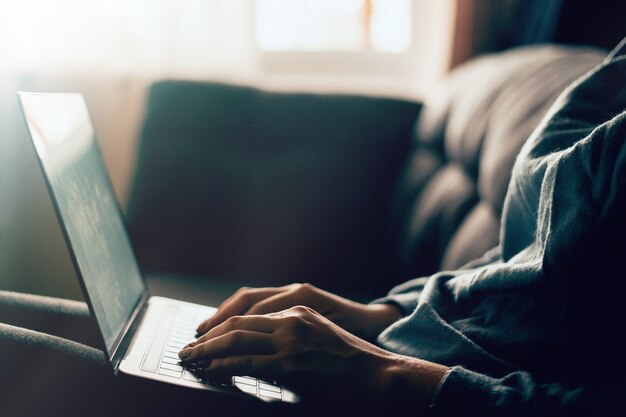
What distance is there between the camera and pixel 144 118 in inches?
64.3

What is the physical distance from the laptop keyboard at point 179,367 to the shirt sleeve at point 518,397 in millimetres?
152

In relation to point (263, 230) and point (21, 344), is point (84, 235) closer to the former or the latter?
point (21, 344)

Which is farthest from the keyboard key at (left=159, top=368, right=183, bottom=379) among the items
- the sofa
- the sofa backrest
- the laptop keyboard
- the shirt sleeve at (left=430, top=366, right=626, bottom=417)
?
the sofa

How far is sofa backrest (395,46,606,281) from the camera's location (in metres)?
1.03

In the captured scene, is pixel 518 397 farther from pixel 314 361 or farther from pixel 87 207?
pixel 87 207

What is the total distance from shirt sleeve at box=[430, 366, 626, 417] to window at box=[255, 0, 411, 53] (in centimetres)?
221

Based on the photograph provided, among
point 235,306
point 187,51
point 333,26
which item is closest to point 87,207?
point 235,306

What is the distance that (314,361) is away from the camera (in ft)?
1.73

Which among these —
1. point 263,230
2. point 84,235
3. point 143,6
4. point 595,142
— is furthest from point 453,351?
point 143,6

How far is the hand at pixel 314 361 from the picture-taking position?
0.52 m

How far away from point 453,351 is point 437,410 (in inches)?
3.9

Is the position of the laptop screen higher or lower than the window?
higher

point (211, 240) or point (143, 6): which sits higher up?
point (143, 6)

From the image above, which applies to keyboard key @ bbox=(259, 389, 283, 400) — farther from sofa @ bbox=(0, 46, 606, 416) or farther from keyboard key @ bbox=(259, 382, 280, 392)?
sofa @ bbox=(0, 46, 606, 416)
